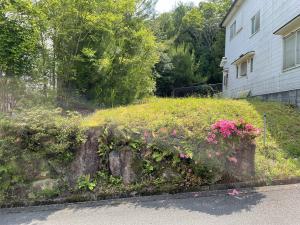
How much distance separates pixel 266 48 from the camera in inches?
403

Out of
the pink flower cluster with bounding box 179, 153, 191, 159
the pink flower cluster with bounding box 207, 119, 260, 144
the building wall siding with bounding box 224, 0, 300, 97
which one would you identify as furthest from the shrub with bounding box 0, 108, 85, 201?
the building wall siding with bounding box 224, 0, 300, 97

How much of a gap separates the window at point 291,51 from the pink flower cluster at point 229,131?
459 cm

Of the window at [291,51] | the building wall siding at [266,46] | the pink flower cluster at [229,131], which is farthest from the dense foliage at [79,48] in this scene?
the pink flower cluster at [229,131]

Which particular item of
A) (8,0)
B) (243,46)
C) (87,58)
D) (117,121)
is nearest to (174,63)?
(243,46)

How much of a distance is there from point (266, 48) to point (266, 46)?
73mm

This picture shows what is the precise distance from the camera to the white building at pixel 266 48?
7.92 m

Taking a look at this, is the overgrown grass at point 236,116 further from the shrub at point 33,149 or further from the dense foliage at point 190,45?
the dense foliage at point 190,45

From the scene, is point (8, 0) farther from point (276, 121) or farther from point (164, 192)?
point (276, 121)

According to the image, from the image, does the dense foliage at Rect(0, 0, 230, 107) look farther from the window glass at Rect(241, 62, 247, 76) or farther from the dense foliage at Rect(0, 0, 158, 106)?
the window glass at Rect(241, 62, 247, 76)

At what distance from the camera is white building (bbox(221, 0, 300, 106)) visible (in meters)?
7.92

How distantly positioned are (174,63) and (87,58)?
12.6 metres

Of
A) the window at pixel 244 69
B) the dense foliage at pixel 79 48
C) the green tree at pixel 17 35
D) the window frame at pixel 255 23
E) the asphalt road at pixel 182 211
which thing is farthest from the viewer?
the window at pixel 244 69

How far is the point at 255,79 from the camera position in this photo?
11.5m

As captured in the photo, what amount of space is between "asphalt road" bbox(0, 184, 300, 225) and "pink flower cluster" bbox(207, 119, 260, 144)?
76 cm
